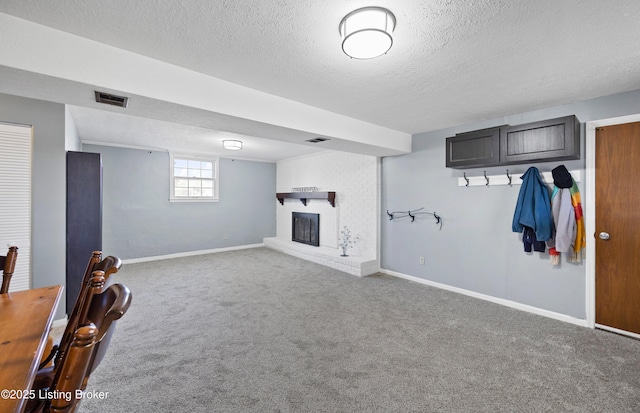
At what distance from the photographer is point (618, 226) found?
9.17ft

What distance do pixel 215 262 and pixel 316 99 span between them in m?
4.17

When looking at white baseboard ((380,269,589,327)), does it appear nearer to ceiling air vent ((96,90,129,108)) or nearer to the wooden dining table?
the wooden dining table

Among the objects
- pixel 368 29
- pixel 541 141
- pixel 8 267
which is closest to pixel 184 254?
pixel 8 267

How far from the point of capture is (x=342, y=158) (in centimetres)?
584

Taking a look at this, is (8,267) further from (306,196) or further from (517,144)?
(306,196)

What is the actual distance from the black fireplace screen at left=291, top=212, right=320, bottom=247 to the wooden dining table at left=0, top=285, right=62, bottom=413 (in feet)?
16.4

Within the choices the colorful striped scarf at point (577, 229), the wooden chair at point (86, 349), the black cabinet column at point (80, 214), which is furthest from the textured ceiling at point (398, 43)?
the black cabinet column at point (80, 214)

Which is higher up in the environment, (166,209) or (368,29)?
(368,29)

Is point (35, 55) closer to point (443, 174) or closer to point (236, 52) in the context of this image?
point (236, 52)

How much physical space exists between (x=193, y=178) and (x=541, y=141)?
6.47 metres

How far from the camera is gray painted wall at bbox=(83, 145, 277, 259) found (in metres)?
5.53

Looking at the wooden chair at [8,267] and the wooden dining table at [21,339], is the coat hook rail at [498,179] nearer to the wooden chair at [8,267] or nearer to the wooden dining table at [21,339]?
the wooden dining table at [21,339]

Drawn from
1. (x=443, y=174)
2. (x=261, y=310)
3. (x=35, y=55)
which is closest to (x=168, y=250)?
(x=261, y=310)

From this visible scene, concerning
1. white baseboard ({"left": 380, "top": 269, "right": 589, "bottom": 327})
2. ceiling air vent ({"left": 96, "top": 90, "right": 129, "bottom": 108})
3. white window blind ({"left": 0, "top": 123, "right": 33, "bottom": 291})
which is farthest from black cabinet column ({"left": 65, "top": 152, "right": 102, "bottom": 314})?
white baseboard ({"left": 380, "top": 269, "right": 589, "bottom": 327})
